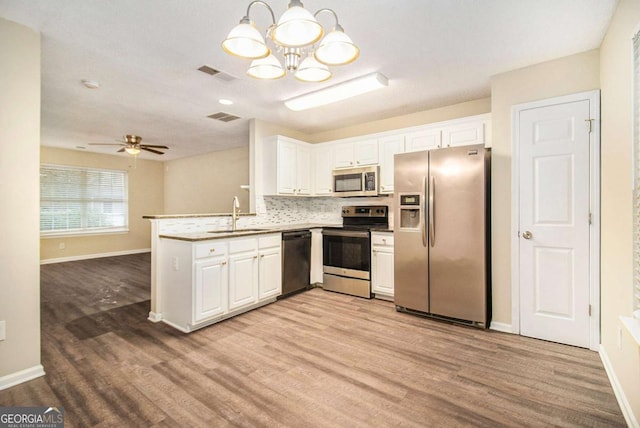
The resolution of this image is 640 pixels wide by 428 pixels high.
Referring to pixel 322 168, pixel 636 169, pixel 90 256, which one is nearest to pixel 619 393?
pixel 636 169

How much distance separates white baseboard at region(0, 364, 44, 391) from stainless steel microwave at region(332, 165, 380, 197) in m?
3.59

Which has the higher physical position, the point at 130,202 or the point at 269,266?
the point at 130,202

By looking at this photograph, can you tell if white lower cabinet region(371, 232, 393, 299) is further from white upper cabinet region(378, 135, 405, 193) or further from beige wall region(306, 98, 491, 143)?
beige wall region(306, 98, 491, 143)

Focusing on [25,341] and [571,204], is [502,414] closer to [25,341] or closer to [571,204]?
[571,204]

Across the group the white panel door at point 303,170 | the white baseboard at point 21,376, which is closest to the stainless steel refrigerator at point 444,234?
the white panel door at point 303,170

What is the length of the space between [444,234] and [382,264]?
977 millimetres

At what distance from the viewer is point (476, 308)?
2969 mm

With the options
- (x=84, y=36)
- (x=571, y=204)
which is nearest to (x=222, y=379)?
(x=84, y=36)

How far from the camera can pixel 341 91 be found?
323cm

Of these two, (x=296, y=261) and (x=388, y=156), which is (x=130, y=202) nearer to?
(x=296, y=261)

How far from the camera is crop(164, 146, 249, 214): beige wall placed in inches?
273

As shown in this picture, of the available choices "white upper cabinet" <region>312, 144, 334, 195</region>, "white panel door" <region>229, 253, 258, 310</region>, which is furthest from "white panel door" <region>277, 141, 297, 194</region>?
"white panel door" <region>229, 253, 258, 310</region>

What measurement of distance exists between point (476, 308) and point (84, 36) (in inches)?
162

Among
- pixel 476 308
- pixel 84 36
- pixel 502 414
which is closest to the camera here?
pixel 502 414
